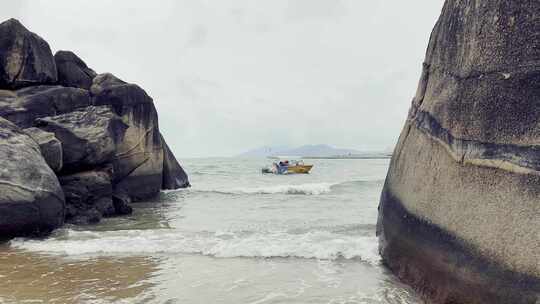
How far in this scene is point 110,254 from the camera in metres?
8.37

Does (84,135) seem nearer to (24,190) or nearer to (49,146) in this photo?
(49,146)

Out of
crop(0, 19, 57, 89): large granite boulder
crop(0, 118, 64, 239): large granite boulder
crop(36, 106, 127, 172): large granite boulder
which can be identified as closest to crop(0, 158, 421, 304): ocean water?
crop(0, 118, 64, 239): large granite boulder

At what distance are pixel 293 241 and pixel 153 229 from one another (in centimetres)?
425

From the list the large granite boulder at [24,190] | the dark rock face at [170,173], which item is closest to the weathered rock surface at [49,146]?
the large granite boulder at [24,190]

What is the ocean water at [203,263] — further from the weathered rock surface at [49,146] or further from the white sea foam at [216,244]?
the weathered rock surface at [49,146]

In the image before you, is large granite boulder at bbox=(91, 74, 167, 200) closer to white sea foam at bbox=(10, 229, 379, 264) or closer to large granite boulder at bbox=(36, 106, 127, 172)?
large granite boulder at bbox=(36, 106, 127, 172)

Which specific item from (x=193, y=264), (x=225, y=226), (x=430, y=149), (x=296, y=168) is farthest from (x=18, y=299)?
(x=296, y=168)

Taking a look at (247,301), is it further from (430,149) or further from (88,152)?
(88,152)

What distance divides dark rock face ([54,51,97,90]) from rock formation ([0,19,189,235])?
41 millimetres

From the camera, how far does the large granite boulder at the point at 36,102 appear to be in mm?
13670

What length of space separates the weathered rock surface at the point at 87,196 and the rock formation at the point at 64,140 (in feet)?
0.09

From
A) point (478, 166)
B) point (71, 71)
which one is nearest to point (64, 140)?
point (71, 71)

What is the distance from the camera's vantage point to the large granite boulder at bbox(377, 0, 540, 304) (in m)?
4.29

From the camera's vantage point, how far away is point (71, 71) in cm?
1764
